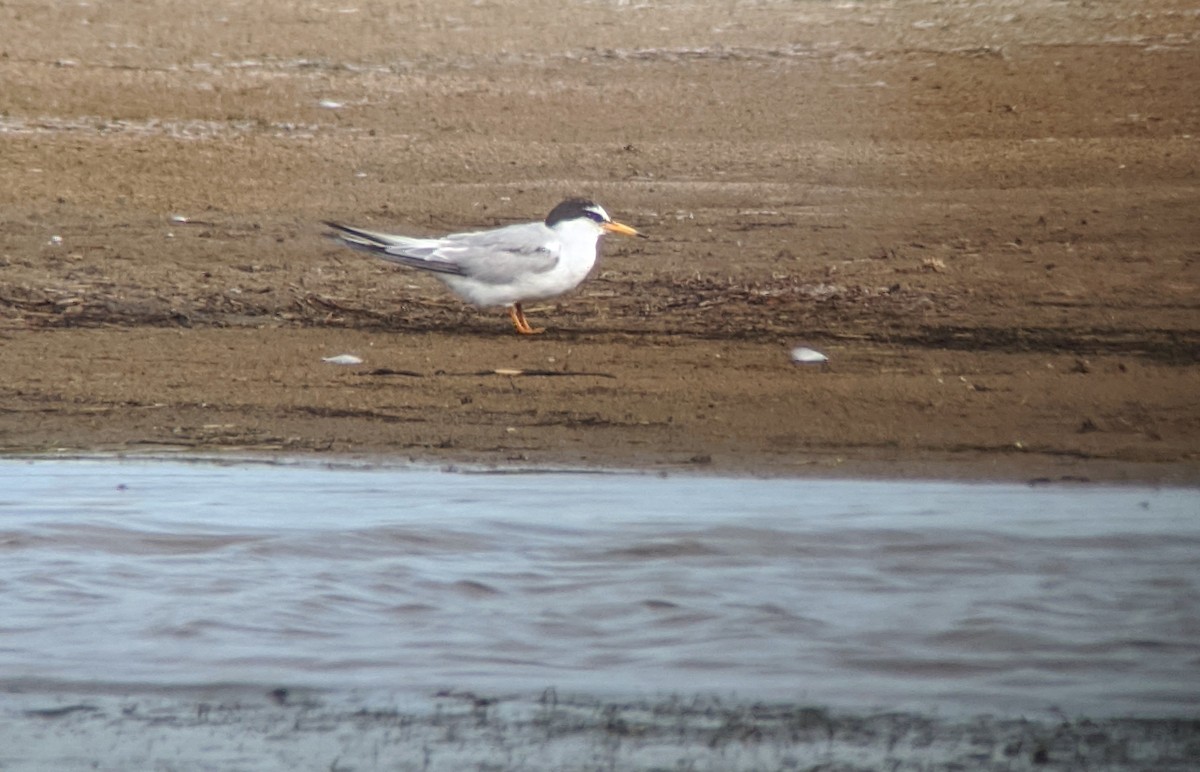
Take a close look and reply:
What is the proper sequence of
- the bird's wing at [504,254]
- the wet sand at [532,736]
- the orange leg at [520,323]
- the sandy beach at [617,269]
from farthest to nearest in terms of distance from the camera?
the orange leg at [520,323], the bird's wing at [504,254], the sandy beach at [617,269], the wet sand at [532,736]

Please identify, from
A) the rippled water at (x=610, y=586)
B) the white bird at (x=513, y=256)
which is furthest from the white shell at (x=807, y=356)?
the rippled water at (x=610, y=586)

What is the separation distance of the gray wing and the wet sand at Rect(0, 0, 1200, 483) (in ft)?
0.96

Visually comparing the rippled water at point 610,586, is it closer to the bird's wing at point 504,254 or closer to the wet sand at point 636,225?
the wet sand at point 636,225

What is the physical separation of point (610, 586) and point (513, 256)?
164 inches

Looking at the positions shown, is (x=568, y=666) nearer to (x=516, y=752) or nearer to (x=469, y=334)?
(x=516, y=752)

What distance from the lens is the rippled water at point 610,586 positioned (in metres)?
4.57

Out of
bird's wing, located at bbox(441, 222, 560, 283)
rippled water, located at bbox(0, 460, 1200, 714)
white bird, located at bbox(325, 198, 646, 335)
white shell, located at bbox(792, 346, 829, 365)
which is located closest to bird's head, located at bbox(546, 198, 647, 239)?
white bird, located at bbox(325, 198, 646, 335)

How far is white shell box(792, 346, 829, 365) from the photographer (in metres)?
8.82

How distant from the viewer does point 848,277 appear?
33.7ft

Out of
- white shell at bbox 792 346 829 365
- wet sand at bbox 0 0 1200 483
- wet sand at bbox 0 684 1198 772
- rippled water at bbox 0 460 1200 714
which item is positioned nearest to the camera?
wet sand at bbox 0 684 1198 772

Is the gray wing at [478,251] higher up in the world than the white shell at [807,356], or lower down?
higher up

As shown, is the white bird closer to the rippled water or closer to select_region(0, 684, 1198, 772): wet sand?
the rippled water

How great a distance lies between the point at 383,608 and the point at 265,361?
3917 mm

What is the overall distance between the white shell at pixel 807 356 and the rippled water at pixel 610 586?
1.81 m
